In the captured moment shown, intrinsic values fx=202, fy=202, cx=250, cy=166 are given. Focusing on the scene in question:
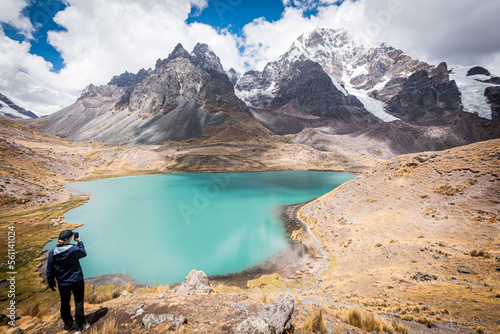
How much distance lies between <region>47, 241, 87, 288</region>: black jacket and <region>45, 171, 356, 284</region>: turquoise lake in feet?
40.5

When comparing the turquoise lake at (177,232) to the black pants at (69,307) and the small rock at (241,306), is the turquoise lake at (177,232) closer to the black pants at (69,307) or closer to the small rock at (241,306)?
the black pants at (69,307)

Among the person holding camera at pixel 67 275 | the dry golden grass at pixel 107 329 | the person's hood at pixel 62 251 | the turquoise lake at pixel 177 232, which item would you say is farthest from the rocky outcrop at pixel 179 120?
the dry golden grass at pixel 107 329

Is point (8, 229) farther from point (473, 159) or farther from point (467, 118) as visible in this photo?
point (467, 118)

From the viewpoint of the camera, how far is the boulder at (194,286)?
9.64 meters

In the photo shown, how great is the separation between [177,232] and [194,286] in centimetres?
1894

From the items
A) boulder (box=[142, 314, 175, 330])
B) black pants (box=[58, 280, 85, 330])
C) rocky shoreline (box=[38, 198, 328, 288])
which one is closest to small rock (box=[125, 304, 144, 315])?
boulder (box=[142, 314, 175, 330])

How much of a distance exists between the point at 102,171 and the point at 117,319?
91.7 metres

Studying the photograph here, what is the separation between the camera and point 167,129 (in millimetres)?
159625

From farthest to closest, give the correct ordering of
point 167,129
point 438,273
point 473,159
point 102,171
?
point 167,129
point 102,171
point 473,159
point 438,273

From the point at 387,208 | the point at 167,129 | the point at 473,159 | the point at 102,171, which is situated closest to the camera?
the point at 473,159

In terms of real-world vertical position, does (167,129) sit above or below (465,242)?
above

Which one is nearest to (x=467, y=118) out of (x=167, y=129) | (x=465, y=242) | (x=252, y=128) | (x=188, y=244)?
(x=252, y=128)

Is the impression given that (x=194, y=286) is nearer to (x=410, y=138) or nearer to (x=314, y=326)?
(x=314, y=326)

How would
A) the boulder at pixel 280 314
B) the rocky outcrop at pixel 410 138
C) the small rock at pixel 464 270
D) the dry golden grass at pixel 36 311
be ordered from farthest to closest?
the rocky outcrop at pixel 410 138 → the small rock at pixel 464 270 → the dry golden grass at pixel 36 311 → the boulder at pixel 280 314
